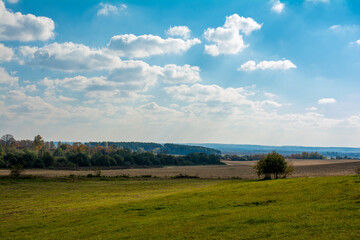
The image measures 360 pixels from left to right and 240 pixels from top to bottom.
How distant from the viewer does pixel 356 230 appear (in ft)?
46.8

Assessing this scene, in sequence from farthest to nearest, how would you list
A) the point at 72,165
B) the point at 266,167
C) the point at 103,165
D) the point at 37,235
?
1. the point at 103,165
2. the point at 72,165
3. the point at 266,167
4. the point at 37,235

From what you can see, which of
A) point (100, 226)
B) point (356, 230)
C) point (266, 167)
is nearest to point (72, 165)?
point (266, 167)

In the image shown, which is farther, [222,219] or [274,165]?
Result: [274,165]

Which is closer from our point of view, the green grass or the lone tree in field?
the green grass

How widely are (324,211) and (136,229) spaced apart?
39.8ft

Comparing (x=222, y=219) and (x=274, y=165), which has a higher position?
(x=274, y=165)

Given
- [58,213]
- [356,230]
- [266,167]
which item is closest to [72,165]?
[266,167]

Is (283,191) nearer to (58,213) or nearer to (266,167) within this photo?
(58,213)

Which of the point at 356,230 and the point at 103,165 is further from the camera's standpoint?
the point at 103,165

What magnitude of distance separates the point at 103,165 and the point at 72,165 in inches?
719

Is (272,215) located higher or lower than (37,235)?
higher

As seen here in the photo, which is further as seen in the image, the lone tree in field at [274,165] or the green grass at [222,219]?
the lone tree in field at [274,165]

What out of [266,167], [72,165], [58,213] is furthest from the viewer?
[72,165]

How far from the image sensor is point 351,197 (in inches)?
824
